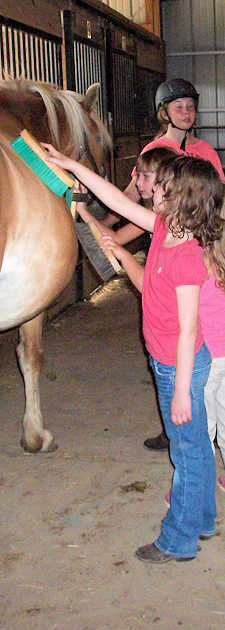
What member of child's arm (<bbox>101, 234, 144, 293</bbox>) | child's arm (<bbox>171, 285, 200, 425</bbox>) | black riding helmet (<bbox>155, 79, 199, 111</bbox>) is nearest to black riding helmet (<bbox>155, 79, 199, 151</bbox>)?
black riding helmet (<bbox>155, 79, 199, 111</bbox>)

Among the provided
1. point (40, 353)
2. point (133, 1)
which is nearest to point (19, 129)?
point (40, 353)

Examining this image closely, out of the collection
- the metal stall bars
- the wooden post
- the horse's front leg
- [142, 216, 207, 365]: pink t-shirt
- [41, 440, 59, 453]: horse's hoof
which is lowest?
[41, 440, 59, 453]: horse's hoof

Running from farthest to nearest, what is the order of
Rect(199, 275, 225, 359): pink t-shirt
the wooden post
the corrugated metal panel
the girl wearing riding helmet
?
1. the wooden post
2. the corrugated metal panel
3. the girl wearing riding helmet
4. Rect(199, 275, 225, 359): pink t-shirt

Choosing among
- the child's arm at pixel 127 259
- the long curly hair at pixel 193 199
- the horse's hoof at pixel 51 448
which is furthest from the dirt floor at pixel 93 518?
the long curly hair at pixel 193 199

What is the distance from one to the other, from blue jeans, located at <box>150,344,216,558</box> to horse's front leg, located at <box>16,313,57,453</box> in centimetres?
102

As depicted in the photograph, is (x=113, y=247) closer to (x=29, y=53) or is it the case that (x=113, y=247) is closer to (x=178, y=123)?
(x=178, y=123)

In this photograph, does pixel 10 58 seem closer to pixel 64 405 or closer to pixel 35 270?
pixel 64 405

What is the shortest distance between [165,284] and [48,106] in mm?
1219

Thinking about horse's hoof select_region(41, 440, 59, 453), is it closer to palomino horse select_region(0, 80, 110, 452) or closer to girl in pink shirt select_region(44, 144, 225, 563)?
palomino horse select_region(0, 80, 110, 452)

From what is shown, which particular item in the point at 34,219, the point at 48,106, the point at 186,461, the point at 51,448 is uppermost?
the point at 48,106

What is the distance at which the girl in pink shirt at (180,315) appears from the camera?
1846mm

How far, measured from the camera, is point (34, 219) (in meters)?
2.23

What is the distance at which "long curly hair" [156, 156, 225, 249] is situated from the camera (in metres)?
1.84

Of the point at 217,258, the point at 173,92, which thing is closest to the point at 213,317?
the point at 217,258
